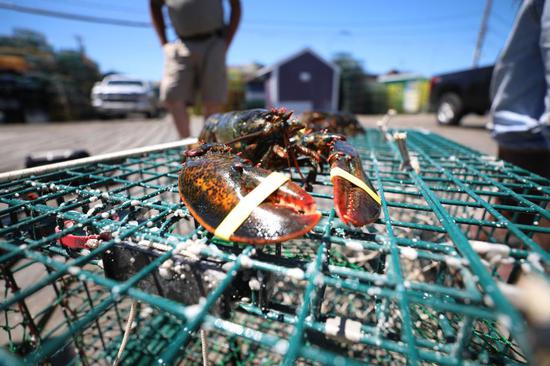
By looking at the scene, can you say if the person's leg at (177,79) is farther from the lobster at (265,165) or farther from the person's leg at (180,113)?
the lobster at (265,165)

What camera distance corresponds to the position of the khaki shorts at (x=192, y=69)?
3223 millimetres

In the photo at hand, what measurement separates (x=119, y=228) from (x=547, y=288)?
3.72 ft

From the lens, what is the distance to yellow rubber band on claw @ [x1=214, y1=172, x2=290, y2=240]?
790 mm

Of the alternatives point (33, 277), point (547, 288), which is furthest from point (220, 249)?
point (33, 277)

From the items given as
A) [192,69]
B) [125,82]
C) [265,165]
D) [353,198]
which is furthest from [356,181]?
[125,82]

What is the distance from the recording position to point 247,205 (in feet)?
2.80

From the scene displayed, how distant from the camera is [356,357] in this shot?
194 centimetres

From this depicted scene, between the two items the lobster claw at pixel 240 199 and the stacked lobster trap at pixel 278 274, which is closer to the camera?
the stacked lobster trap at pixel 278 274

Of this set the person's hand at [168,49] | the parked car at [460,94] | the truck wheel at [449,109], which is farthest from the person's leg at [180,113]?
the truck wheel at [449,109]

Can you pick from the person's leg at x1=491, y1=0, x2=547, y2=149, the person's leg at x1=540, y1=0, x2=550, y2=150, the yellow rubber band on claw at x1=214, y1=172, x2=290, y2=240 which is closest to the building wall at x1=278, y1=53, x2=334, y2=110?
the person's leg at x1=491, y1=0, x2=547, y2=149

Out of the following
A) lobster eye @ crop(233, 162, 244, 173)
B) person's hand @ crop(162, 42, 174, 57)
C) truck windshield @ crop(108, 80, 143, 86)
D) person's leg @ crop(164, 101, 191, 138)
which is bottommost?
lobster eye @ crop(233, 162, 244, 173)

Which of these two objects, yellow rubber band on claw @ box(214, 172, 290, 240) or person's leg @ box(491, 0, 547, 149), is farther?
person's leg @ box(491, 0, 547, 149)

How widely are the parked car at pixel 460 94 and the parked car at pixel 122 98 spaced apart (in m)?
13.5

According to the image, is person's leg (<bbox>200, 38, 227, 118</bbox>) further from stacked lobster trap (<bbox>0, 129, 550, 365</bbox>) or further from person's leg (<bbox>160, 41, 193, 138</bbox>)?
stacked lobster trap (<bbox>0, 129, 550, 365</bbox>)
